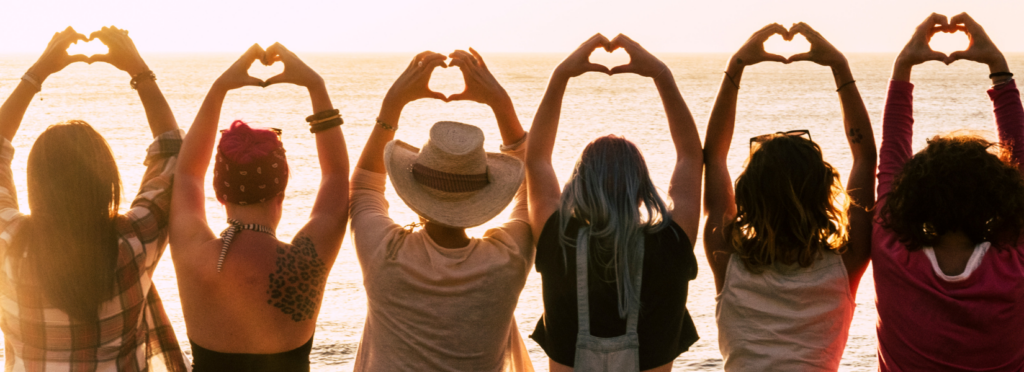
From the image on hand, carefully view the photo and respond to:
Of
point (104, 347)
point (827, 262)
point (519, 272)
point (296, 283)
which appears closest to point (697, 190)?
point (827, 262)

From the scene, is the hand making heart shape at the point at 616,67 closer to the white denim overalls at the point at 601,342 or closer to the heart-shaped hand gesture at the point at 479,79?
the heart-shaped hand gesture at the point at 479,79

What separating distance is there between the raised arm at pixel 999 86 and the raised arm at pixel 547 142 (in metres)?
1.25

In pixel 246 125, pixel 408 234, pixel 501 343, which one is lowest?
pixel 501 343

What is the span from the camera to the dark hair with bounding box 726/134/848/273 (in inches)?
101

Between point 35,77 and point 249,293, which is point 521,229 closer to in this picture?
point 249,293

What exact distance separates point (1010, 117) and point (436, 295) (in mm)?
2091

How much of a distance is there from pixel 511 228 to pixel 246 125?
2.74ft

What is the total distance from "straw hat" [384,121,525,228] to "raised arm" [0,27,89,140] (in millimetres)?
1165

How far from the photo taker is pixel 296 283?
2.54 m

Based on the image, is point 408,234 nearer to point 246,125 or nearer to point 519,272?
point 519,272

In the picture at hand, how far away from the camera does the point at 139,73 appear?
2.91m

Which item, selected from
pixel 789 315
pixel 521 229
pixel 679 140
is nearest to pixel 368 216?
pixel 521 229

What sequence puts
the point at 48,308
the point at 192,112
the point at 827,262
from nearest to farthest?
the point at 48,308, the point at 827,262, the point at 192,112

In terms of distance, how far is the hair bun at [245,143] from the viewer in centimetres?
244
